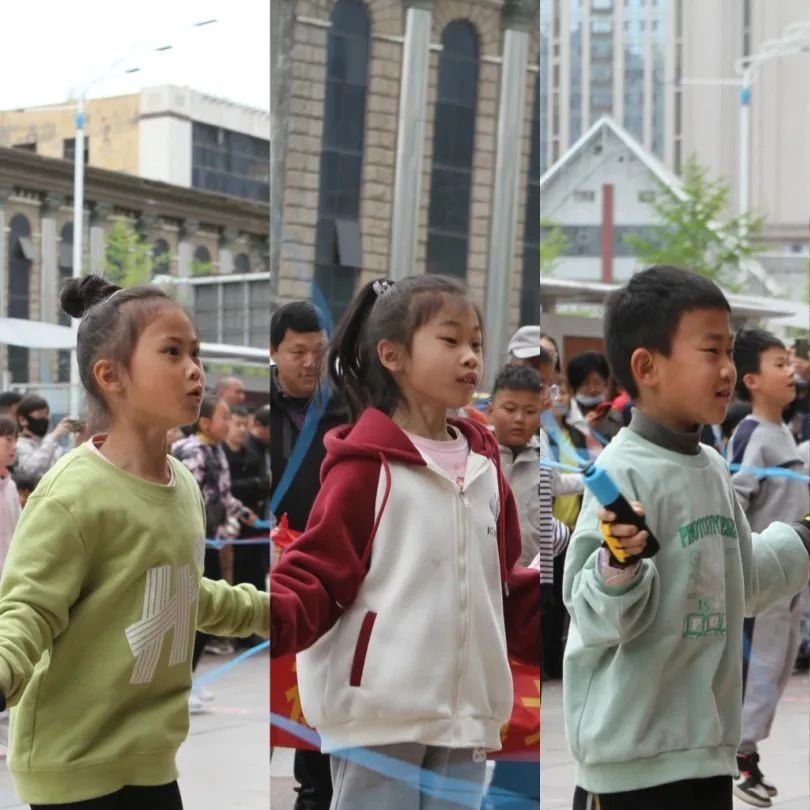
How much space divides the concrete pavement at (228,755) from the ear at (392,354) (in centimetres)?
225

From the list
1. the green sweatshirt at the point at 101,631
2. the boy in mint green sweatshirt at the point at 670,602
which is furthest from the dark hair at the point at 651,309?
the green sweatshirt at the point at 101,631

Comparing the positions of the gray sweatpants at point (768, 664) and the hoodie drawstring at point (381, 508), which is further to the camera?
the gray sweatpants at point (768, 664)

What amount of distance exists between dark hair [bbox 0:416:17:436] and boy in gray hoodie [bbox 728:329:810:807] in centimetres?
259

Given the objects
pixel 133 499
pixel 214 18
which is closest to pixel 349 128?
pixel 133 499

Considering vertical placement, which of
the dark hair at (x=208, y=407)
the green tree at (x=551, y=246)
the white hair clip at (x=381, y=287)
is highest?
the green tree at (x=551, y=246)

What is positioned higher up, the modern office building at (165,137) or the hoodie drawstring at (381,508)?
the modern office building at (165,137)

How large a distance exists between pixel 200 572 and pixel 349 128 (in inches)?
28.0

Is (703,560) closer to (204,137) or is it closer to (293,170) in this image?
(293,170)

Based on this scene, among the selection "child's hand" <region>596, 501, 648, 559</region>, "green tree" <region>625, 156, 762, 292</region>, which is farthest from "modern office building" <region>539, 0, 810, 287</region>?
"child's hand" <region>596, 501, 648, 559</region>

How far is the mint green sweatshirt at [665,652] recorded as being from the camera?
2607 mm

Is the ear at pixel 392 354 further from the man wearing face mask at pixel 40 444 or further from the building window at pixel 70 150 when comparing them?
the man wearing face mask at pixel 40 444

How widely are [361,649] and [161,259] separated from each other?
268 cm

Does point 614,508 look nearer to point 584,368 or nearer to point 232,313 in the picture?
point 584,368

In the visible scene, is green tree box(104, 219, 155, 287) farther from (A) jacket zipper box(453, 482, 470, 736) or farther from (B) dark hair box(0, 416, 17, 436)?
(A) jacket zipper box(453, 482, 470, 736)
